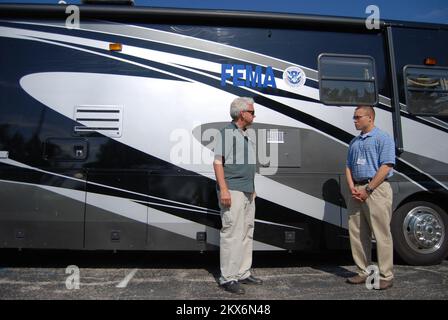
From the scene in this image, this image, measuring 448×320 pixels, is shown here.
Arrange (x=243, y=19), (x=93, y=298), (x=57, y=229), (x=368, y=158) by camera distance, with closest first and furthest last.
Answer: (x=93, y=298) < (x=368, y=158) < (x=57, y=229) < (x=243, y=19)

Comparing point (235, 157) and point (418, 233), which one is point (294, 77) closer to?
point (235, 157)

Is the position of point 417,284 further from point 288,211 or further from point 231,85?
point 231,85

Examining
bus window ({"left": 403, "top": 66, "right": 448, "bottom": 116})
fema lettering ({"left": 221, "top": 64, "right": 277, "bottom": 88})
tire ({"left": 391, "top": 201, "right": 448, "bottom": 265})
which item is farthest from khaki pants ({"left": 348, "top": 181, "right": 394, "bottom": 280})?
fema lettering ({"left": 221, "top": 64, "right": 277, "bottom": 88})

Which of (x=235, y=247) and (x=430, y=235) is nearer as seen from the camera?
(x=235, y=247)

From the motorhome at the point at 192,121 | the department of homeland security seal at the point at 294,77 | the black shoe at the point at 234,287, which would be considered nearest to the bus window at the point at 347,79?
the motorhome at the point at 192,121

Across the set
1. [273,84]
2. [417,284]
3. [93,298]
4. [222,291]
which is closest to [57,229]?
[93,298]

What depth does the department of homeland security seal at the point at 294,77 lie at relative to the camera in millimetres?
4652

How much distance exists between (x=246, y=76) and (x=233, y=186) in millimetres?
1544

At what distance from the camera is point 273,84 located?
4637 mm

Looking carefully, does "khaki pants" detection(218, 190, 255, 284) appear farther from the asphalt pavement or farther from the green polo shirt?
the asphalt pavement

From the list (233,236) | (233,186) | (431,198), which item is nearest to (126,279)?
(233,236)

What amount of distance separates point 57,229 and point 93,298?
1.11 metres

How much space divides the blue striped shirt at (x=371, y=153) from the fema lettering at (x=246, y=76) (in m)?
1.31

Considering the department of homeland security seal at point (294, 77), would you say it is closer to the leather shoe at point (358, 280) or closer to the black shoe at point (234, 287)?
the leather shoe at point (358, 280)
